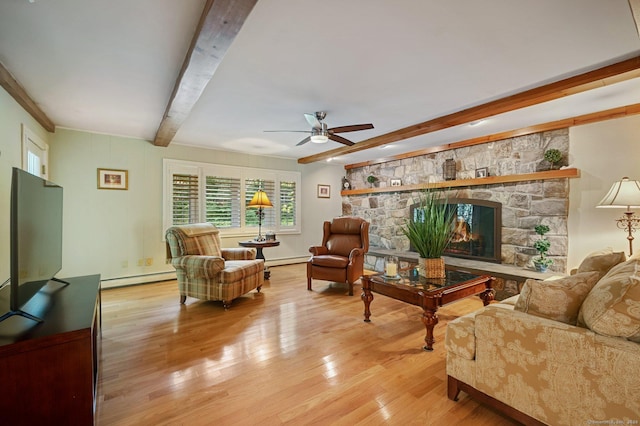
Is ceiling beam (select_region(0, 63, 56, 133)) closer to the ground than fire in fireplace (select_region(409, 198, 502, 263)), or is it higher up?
higher up

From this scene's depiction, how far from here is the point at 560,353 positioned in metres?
1.25

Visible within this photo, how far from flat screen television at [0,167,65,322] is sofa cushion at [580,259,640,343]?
8.50 feet

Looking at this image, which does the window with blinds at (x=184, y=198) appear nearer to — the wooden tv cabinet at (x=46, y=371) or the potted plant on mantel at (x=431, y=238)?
the wooden tv cabinet at (x=46, y=371)

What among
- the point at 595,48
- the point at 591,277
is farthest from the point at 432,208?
the point at 595,48

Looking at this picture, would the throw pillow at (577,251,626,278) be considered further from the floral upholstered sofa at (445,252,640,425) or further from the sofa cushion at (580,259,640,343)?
the sofa cushion at (580,259,640,343)

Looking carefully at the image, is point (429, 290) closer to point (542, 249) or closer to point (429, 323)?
point (429, 323)

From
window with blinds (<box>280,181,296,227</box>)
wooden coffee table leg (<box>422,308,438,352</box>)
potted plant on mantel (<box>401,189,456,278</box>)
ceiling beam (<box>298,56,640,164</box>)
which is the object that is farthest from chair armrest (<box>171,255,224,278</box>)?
ceiling beam (<box>298,56,640,164</box>)

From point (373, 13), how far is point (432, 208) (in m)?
1.65

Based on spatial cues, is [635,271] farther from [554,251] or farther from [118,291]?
[118,291]

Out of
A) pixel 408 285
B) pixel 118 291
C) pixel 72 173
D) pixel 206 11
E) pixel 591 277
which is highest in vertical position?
pixel 206 11

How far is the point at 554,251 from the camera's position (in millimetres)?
3523

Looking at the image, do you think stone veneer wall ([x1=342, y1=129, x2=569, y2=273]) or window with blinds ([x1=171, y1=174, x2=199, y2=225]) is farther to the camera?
window with blinds ([x1=171, y1=174, x2=199, y2=225])

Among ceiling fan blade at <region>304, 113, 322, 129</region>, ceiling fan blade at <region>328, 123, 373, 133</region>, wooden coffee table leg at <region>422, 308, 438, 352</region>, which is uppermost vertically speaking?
ceiling fan blade at <region>304, 113, 322, 129</region>

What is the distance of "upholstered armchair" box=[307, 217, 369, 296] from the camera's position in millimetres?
3758
